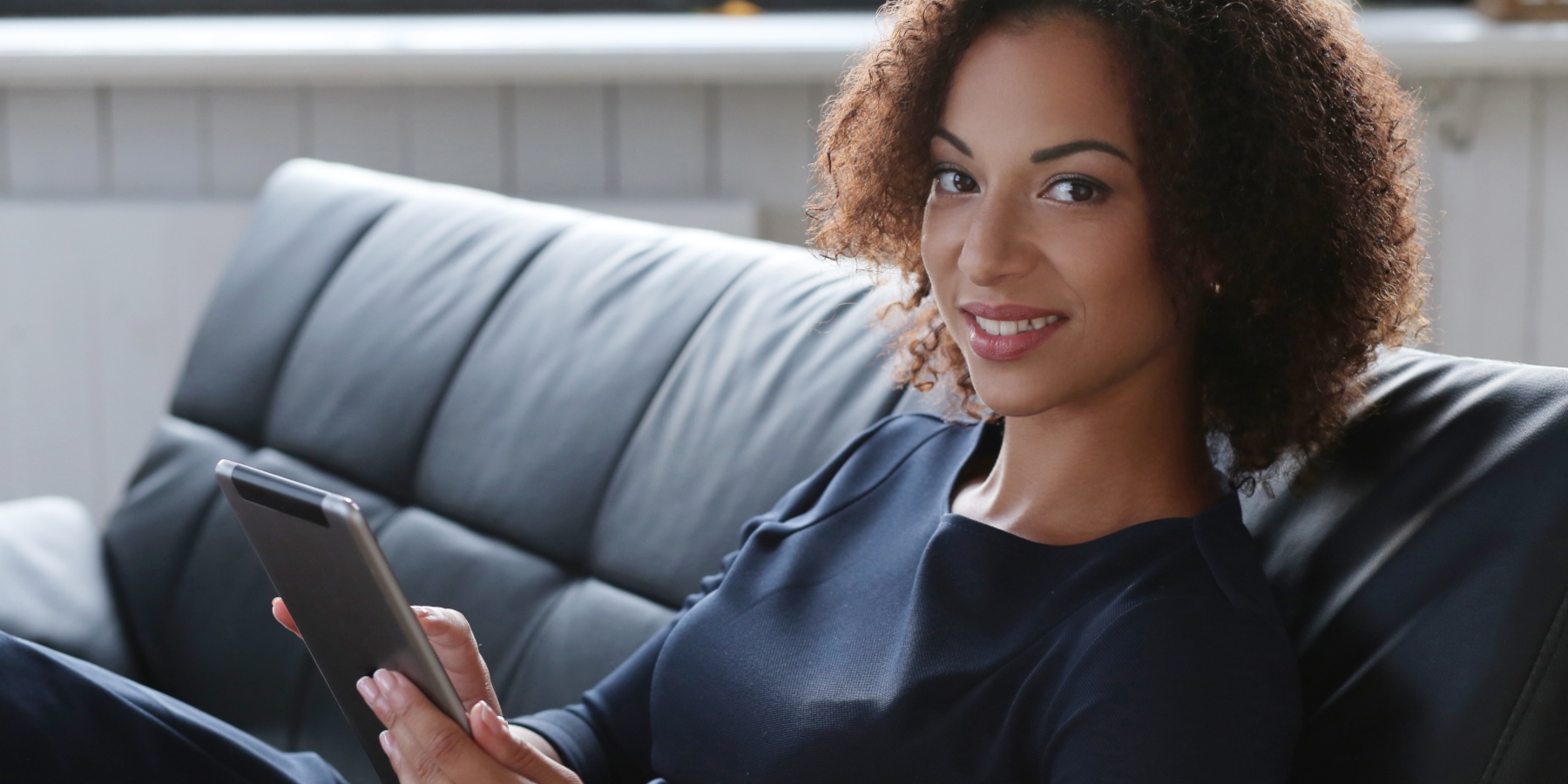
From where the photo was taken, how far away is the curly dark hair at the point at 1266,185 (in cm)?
82

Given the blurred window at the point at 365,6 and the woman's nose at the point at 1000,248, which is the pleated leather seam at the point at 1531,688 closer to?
the woman's nose at the point at 1000,248

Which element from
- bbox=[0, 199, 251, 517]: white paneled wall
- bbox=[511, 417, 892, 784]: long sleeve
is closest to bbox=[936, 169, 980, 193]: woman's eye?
bbox=[511, 417, 892, 784]: long sleeve

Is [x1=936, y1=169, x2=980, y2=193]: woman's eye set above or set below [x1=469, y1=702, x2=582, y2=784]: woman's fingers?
above

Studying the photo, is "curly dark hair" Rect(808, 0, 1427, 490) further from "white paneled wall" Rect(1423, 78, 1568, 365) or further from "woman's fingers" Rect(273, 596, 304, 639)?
"white paneled wall" Rect(1423, 78, 1568, 365)

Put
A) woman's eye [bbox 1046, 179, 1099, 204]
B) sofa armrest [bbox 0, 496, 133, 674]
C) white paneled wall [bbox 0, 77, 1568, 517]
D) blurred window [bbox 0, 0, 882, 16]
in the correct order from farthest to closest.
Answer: blurred window [bbox 0, 0, 882, 16]
white paneled wall [bbox 0, 77, 1568, 517]
sofa armrest [bbox 0, 496, 133, 674]
woman's eye [bbox 1046, 179, 1099, 204]

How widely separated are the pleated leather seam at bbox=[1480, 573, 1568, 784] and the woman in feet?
0.34

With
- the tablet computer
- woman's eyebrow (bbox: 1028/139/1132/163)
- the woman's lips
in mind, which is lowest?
the tablet computer

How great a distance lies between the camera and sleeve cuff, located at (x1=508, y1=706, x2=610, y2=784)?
105cm

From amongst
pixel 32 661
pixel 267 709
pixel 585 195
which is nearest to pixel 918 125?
pixel 32 661

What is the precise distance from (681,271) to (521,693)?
1.51 feet

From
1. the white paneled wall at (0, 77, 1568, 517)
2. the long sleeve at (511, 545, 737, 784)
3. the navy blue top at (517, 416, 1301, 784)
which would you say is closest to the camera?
the navy blue top at (517, 416, 1301, 784)

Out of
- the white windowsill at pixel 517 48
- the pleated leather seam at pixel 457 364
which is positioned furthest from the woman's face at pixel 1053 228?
the white windowsill at pixel 517 48

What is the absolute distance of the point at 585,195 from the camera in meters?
2.34

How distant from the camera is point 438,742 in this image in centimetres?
83
